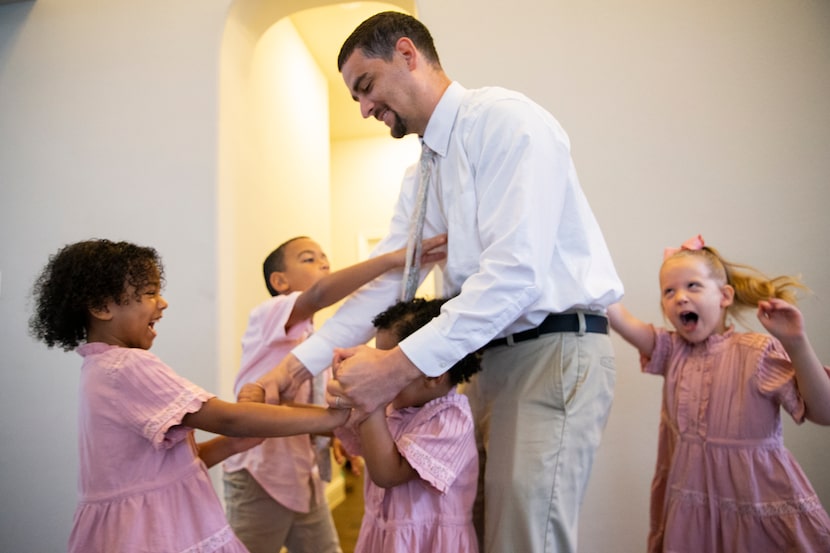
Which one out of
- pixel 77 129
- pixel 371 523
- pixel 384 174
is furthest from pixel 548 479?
pixel 384 174

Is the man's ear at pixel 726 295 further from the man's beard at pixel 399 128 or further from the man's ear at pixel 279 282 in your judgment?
the man's ear at pixel 279 282

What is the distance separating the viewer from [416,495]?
1433mm

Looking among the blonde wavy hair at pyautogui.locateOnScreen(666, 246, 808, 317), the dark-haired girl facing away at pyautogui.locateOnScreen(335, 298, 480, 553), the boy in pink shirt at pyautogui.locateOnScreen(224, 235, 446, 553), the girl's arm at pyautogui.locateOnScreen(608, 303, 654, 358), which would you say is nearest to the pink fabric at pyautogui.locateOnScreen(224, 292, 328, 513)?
the boy in pink shirt at pyautogui.locateOnScreen(224, 235, 446, 553)

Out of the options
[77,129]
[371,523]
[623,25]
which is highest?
[623,25]

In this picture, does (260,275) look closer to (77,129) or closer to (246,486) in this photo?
(77,129)

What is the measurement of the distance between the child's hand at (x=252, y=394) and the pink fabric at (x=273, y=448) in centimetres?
50

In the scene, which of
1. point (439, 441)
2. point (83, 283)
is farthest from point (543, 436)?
point (83, 283)

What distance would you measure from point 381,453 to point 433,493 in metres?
0.19

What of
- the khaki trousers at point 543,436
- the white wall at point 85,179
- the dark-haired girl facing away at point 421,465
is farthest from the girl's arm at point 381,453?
the white wall at point 85,179

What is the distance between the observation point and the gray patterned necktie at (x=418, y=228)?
159 centimetres

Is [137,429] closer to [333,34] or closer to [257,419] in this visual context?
[257,419]

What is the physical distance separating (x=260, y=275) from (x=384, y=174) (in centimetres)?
320

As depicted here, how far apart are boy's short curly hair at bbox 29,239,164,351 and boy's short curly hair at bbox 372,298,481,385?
599mm

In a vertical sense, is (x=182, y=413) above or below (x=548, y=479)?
above
